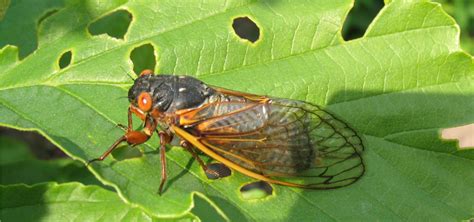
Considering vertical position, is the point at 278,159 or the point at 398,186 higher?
the point at 278,159

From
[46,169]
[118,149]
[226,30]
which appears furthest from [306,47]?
[46,169]

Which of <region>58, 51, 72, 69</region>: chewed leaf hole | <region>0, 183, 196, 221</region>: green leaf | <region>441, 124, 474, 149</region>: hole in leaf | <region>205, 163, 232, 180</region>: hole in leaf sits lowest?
<region>441, 124, 474, 149</region>: hole in leaf

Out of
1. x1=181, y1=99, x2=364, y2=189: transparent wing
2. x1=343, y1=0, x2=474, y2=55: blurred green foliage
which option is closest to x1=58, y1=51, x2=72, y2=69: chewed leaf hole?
x1=181, y1=99, x2=364, y2=189: transparent wing

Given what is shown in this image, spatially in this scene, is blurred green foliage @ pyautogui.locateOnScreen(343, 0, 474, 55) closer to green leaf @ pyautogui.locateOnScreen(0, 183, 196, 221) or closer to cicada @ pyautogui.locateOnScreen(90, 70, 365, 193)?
cicada @ pyautogui.locateOnScreen(90, 70, 365, 193)

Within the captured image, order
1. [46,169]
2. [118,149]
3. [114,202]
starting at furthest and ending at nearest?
[46,169] → [114,202] → [118,149]

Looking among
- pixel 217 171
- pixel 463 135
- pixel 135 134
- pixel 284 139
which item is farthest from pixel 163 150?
pixel 463 135

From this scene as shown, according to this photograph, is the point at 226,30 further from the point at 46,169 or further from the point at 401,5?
the point at 46,169

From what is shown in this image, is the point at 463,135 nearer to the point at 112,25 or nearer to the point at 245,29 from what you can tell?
the point at 245,29
